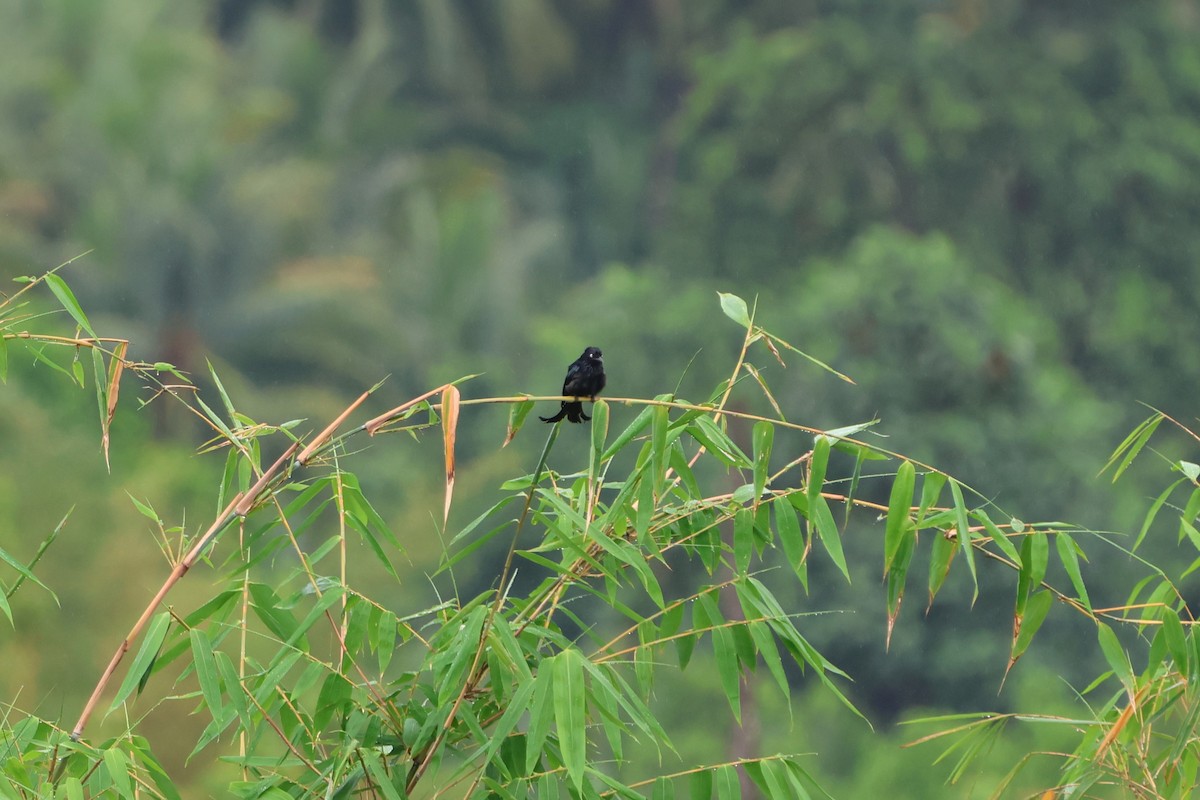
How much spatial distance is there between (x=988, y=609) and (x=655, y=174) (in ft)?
23.2

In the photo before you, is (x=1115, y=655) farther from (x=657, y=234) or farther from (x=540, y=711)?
(x=657, y=234)

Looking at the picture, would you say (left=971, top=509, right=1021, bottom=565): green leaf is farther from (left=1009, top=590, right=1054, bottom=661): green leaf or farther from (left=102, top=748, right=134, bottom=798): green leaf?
(left=102, top=748, right=134, bottom=798): green leaf

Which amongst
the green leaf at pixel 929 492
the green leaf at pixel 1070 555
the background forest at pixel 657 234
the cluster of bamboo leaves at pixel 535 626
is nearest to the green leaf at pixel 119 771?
the cluster of bamboo leaves at pixel 535 626

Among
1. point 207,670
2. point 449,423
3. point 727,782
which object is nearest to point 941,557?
point 727,782

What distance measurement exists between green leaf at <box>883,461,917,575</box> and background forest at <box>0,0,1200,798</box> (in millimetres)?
9914

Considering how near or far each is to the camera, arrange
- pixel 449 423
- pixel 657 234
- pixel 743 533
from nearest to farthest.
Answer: pixel 449 423 → pixel 743 533 → pixel 657 234

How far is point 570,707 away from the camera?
1.34m

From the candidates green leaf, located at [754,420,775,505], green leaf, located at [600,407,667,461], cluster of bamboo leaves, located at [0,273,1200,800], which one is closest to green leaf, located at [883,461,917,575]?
cluster of bamboo leaves, located at [0,273,1200,800]

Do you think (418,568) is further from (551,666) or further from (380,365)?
(551,666)

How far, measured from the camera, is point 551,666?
1.36m

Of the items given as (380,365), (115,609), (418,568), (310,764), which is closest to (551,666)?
(310,764)

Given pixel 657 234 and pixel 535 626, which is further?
pixel 657 234

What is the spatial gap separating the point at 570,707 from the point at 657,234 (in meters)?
16.0

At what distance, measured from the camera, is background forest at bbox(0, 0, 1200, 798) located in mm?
12867
